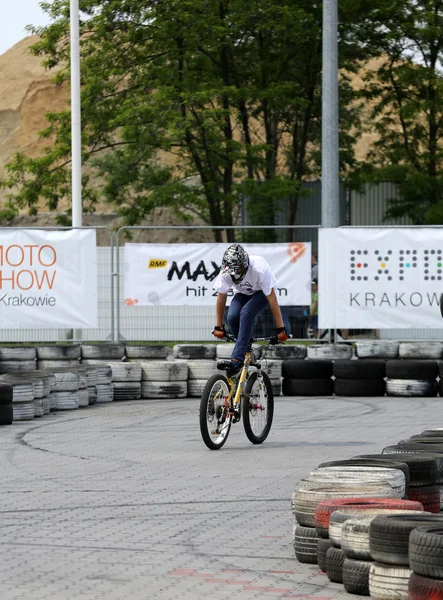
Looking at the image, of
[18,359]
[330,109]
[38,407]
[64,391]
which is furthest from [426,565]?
[330,109]

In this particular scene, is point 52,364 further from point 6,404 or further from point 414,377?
point 414,377

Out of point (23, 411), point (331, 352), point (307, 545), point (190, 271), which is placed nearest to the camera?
point (307, 545)

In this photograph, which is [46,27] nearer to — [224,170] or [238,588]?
[224,170]

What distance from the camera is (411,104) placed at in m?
35.5

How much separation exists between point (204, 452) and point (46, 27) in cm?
2480

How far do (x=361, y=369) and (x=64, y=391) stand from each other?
4268mm

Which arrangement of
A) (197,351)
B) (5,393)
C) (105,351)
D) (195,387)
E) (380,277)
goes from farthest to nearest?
(380,277) → (197,351) → (105,351) → (195,387) → (5,393)

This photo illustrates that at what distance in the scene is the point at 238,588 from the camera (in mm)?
6500

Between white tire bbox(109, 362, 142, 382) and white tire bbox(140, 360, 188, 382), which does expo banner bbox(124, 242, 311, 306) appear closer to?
A: white tire bbox(140, 360, 188, 382)

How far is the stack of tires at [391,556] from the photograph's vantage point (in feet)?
19.9

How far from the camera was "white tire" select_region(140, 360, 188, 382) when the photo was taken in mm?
17625

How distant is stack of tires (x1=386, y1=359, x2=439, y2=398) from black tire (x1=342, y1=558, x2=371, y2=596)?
1134cm

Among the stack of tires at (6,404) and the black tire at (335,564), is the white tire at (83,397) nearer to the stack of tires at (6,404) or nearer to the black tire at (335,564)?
the stack of tires at (6,404)

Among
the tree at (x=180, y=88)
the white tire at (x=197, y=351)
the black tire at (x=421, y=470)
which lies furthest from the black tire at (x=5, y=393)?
the tree at (x=180, y=88)
